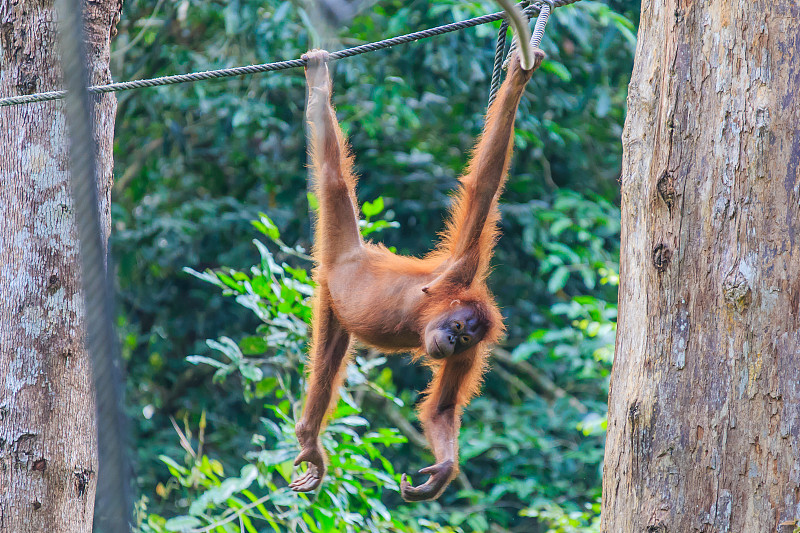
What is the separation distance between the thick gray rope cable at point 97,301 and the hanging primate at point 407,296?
1.83 m

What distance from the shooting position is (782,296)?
197 cm

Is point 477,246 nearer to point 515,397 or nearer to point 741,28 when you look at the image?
point 741,28

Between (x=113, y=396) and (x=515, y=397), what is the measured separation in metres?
5.89

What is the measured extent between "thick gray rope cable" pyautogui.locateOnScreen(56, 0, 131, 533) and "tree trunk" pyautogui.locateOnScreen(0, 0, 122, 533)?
1993 mm

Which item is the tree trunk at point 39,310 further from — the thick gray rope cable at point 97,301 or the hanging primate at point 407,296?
the thick gray rope cable at point 97,301

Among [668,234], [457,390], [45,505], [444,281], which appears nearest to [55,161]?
[45,505]

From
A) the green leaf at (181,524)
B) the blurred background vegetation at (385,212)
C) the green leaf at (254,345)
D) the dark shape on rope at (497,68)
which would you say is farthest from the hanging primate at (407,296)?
the blurred background vegetation at (385,212)

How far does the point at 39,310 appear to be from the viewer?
116 inches

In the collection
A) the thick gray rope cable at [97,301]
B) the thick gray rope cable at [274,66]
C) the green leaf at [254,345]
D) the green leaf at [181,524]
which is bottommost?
the green leaf at [181,524]

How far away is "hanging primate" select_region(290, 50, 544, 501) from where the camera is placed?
303 centimetres

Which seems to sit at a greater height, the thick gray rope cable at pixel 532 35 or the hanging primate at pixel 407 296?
the thick gray rope cable at pixel 532 35

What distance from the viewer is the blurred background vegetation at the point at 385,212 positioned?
5402 millimetres

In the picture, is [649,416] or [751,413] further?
[649,416]

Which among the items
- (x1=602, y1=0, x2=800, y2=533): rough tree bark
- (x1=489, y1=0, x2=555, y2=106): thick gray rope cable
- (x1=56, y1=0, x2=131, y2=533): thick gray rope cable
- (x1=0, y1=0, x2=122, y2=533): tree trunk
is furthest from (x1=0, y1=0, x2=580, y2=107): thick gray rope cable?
(x1=56, y1=0, x2=131, y2=533): thick gray rope cable
